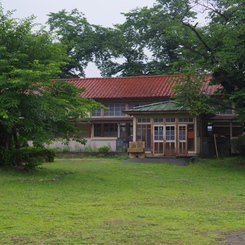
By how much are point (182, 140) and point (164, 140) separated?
1.19 metres

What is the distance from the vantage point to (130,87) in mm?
39000

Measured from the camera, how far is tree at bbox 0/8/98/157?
17016mm

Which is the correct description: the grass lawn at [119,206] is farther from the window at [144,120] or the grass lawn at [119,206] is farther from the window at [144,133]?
the window at [144,120]

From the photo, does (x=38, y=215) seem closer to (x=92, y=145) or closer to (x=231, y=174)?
(x=231, y=174)

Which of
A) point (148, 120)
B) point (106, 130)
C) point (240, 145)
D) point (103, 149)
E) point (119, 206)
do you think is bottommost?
point (119, 206)

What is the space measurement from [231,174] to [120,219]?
13.6m

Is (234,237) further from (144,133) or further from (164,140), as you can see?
(144,133)

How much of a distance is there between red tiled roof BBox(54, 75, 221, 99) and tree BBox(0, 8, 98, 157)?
688 inches

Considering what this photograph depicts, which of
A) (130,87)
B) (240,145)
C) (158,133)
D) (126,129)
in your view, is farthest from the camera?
(130,87)

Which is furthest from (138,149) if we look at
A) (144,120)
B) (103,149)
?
(103,149)

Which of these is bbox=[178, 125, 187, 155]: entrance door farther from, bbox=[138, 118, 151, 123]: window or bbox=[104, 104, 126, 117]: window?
bbox=[104, 104, 126, 117]: window

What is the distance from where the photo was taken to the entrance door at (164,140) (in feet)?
97.7

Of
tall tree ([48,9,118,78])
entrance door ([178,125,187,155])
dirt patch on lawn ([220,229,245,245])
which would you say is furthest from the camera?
tall tree ([48,9,118,78])

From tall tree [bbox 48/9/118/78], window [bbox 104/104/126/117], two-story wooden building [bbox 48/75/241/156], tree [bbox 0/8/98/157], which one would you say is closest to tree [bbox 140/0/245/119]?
two-story wooden building [bbox 48/75/241/156]
